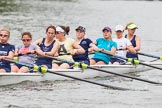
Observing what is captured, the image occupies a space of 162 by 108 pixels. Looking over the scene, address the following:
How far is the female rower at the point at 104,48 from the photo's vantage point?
1566cm

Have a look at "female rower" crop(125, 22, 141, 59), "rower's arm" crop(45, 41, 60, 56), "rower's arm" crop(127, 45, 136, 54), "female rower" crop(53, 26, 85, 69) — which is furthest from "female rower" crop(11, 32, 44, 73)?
"female rower" crop(125, 22, 141, 59)

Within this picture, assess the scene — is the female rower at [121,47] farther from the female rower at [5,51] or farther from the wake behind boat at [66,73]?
the female rower at [5,51]

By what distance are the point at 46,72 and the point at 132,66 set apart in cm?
348

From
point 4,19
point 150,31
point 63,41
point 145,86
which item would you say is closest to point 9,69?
point 63,41

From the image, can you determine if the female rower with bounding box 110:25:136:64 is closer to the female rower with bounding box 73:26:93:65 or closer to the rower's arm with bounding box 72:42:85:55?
the female rower with bounding box 73:26:93:65

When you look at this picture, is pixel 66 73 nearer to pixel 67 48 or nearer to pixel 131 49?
pixel 67 48

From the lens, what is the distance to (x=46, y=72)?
13922 millimetres

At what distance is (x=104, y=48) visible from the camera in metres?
15.9

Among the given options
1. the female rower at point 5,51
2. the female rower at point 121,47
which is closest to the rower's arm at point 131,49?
the female rower at point 121,47

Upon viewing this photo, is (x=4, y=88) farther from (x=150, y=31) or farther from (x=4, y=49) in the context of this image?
(x=150, y=31)

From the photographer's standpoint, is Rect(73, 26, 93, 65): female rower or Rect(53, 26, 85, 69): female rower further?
Rect(73, 26, 93, 65): female rower

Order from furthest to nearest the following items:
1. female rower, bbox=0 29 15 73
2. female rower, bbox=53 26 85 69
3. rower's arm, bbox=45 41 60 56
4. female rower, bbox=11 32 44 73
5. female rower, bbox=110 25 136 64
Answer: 1. female rower, bbox=110 25 136 64
2. female rower, bbox=53 26 85 69
3. rower's arm, bbox=45 41 60 56
4. female rower, bbox=11 32 44 73
5. female rower, bbox=0 29 15 73

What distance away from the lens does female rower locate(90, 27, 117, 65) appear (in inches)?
616

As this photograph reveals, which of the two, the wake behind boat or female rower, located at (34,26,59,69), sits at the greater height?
female rower, located at (34,26,59,69)
